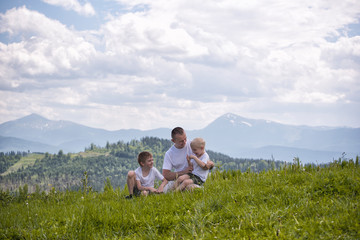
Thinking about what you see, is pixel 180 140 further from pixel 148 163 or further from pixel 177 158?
pixel 148 163

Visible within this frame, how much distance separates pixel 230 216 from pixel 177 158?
4.46 metres

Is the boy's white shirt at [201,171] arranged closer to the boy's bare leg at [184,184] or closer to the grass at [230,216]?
the boy's bare leg at [184,184]

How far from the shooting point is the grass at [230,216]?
4.77 meters

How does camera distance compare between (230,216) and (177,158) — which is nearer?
(230,216)

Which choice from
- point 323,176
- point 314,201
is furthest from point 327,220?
point 323,176

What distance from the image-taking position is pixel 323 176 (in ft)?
22.9

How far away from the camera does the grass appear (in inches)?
188

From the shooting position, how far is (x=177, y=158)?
32.8ft

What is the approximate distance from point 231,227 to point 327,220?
4.74ft

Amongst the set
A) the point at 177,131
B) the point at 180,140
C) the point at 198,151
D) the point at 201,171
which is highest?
the point at 177,131

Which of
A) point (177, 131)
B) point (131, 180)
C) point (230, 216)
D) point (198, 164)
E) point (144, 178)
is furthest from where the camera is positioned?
point (144, 178)

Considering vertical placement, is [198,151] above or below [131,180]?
above

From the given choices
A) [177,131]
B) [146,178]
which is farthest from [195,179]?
[146,178]

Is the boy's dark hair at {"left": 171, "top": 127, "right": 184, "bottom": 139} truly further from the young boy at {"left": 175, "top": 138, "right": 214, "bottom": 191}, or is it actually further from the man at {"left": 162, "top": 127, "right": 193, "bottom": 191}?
the young boy at {"left": 175, "top": 138, "right": 214, "bottom": 191}
